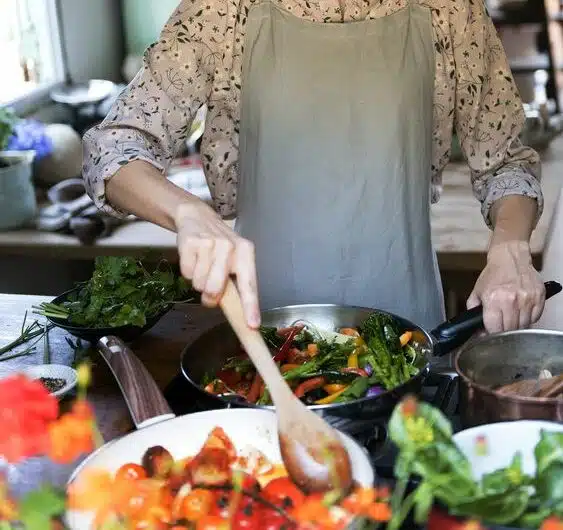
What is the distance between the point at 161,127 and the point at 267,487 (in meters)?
0.81

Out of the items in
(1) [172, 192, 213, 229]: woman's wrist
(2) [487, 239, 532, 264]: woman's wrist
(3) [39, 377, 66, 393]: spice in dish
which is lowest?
(3) [39, 377, 66, 393]: spice in dish

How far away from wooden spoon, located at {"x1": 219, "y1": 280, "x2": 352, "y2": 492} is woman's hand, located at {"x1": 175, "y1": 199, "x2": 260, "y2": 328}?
0.11 ft

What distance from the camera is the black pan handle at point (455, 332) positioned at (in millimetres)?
1236

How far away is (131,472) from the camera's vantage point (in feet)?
3.03

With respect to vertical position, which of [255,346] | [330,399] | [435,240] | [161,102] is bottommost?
[435,240]

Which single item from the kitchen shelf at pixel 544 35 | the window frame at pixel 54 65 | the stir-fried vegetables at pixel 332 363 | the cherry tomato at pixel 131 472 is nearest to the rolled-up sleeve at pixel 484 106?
the stir-fried vegetables at pixel 332 363

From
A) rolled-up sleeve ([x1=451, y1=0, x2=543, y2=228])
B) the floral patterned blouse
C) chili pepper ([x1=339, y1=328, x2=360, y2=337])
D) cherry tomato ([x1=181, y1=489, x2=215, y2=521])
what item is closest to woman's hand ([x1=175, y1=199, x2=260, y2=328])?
cherry tomato ([x1=181, y1=489, x2=215, y2=521])

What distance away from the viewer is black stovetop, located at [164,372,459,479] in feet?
3.36

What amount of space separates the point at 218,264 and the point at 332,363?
0.31 m

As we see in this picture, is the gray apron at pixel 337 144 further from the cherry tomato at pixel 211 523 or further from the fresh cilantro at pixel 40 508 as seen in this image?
the fresh cilantro at pixel 40 508

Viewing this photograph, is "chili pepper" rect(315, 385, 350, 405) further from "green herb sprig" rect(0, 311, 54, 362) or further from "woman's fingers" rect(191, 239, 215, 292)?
"green herb sprig" rect(0, 311, 54, 362)

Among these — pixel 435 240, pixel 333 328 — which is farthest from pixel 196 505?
pixel 435 240

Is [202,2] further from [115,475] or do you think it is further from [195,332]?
[115,475]

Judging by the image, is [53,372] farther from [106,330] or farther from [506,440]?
[506,440]
